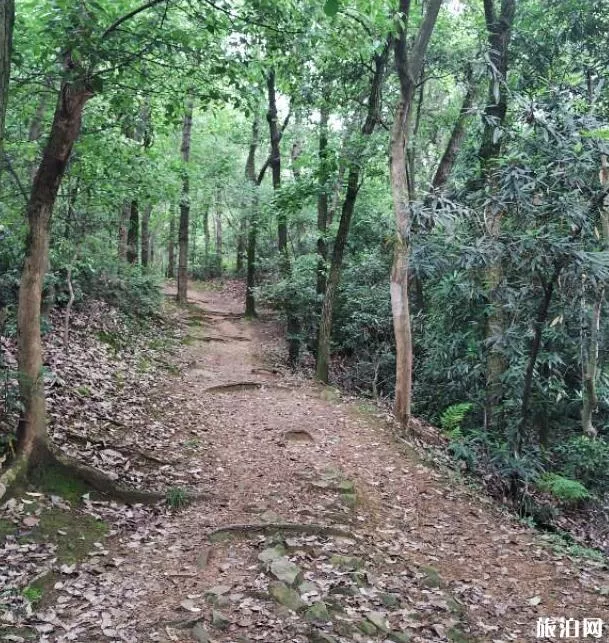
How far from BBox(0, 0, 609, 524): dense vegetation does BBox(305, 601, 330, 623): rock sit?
3109 mm

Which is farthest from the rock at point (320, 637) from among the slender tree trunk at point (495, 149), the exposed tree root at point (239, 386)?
the exposed tree root at point (239, 386)

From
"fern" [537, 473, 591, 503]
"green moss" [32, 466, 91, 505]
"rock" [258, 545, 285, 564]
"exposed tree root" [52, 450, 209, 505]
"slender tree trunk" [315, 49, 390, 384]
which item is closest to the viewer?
"rock" [258, 545, 285, 564]

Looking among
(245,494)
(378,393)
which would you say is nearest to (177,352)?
(378,393)

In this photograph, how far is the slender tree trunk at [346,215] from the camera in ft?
34.4

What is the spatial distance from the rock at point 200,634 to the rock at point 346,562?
1559mm

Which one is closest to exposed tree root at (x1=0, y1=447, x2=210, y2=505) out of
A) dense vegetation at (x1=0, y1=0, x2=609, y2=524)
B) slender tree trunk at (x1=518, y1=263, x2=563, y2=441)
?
dense vegetation at (x1=0, y1=0, x2=609, y2=524)

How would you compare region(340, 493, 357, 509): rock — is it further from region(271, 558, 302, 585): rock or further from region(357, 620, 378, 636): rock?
region(357, 620, 378, 636): rock

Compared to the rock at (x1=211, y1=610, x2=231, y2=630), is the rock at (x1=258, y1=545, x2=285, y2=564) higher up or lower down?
lower down

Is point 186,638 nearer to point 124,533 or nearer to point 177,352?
point 124,533

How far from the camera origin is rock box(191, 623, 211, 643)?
12.9 feet

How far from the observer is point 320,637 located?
4.11 metres

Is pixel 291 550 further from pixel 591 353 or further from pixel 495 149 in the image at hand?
pixel 495 149

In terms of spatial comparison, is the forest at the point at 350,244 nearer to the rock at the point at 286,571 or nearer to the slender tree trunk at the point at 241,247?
the rock at the point at 286,571

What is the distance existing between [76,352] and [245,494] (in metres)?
4.85
